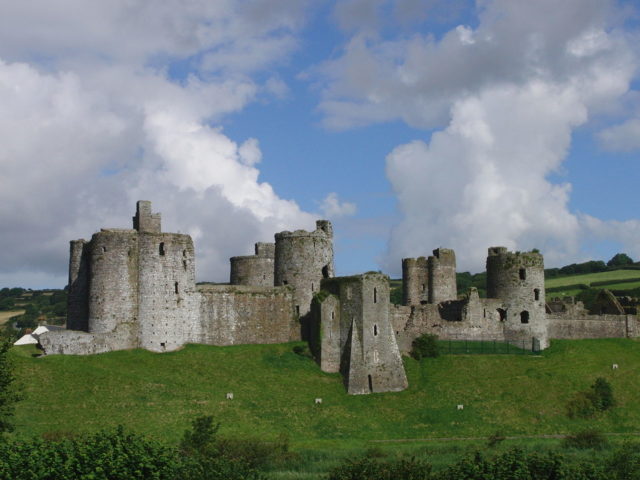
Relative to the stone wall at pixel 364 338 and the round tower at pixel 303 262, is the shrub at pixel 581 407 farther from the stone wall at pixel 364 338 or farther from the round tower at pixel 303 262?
the round tower at pixel 303 262

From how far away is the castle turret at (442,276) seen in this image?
7638 cm

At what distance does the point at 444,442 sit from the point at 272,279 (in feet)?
83.8

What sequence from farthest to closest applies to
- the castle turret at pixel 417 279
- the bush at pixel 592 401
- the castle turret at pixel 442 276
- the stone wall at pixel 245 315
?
the castle turret at pixel 417 279 → the castle turret at pixel 442 276 → the stone wall at pixel 245 315 → the bush at pixel 592 401

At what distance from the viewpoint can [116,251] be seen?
60.1 m

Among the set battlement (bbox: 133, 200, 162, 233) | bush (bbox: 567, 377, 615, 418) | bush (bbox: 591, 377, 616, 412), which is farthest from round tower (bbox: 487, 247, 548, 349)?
battlement (bbox: 133, 200, 162, 233)

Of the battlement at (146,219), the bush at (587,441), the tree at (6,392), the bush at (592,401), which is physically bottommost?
the bush at (587,441)

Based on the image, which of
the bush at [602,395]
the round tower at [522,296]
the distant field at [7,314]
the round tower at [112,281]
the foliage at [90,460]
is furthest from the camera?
the distant field at [7,314]

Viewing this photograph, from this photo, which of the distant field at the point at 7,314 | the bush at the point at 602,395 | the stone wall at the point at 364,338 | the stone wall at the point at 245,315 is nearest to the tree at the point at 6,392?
the stone wall at the point at 245,315

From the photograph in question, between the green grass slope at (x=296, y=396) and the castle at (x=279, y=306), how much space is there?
157 centimetres

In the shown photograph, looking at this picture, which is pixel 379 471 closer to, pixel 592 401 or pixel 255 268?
pixel 592 401

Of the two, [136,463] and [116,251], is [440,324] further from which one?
[136,463]

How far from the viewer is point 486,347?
67188 mm

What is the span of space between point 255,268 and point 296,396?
1743 centimetres

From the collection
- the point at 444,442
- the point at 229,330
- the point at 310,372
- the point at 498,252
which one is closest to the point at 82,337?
the point at 229,330
